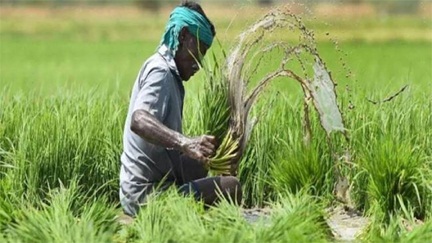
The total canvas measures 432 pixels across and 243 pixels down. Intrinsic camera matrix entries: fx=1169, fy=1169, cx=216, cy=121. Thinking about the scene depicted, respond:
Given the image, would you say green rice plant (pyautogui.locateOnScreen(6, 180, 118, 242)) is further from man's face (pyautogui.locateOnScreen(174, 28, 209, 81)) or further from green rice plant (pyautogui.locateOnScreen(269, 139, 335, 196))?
green rice plant (pyautogui.locateOnScreen(269, 139, 335, 196))

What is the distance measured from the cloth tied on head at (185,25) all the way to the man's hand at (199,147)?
57cm

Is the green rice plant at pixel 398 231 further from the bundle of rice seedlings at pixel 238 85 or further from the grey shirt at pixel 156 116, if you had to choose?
the grey shirt at pixel 156 116

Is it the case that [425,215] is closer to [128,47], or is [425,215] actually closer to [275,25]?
[275,25]

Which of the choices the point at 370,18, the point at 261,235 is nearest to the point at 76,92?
the point at 261,235

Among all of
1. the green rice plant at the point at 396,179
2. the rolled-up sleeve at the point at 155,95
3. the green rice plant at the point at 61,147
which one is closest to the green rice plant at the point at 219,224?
the rolled-up sleeve at the point at 155,95

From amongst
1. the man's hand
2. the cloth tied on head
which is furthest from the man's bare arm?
the cloth tied on head

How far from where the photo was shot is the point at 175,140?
18.2 ft

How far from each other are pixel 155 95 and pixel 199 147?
1.22 ft

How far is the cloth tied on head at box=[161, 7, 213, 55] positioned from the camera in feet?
19.2

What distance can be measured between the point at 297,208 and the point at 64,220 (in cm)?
106

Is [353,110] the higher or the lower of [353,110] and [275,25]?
the lower

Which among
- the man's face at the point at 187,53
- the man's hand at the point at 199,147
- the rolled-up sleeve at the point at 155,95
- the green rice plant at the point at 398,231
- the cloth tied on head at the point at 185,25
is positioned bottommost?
the green rice plant at the point at 398,231

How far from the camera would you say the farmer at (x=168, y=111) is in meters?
5.73

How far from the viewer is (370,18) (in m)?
32.1
